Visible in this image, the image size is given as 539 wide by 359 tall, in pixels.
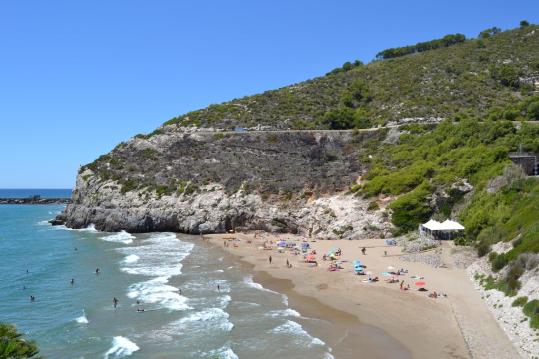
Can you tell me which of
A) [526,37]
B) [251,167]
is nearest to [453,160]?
[251,167]

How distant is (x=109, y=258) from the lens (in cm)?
4697

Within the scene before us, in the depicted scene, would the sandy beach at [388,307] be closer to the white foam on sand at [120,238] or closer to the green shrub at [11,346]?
the green shrub at [11,346]

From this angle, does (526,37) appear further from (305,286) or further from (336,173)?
(305,286)

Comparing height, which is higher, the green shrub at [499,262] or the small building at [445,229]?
the small building at [445,229]

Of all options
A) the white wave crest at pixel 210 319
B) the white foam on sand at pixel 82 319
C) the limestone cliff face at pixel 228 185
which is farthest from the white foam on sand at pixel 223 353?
the limestone cliff face at pixel 228 185

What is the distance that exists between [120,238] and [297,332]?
134 ft

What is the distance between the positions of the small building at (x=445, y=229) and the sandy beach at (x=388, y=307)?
3694 mm

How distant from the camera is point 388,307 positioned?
94.4 feet

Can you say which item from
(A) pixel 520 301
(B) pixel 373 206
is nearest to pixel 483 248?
(A) pixel 520 301

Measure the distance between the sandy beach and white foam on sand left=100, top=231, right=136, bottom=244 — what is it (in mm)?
20542

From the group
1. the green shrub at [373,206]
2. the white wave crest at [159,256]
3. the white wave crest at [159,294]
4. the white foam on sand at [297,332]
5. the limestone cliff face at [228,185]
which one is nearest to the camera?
the white foam on sand at [297,332]

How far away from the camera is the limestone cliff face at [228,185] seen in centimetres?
5659

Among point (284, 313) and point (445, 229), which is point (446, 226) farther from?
point (284, 313)

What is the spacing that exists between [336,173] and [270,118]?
25326mm
